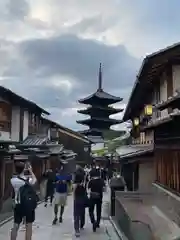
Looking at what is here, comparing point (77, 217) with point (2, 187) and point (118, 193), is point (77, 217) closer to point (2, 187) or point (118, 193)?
point (118, 193)

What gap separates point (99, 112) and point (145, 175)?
140ft

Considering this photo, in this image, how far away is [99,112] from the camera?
194 feet

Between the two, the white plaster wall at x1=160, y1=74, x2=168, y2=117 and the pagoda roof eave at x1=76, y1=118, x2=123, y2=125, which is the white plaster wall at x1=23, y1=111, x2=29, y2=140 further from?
the pagoda roof eave at x1=76, y1=118, x2=123, y2=125

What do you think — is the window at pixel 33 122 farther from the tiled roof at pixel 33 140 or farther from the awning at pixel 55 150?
the awning at pixel 55 150

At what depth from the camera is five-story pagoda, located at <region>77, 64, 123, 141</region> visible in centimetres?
5809

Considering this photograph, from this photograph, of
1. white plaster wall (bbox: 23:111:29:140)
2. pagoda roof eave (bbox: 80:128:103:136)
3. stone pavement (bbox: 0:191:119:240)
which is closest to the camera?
stone pavement (bbox: 0:191:119:240)

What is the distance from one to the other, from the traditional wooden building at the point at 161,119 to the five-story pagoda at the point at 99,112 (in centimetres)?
3551

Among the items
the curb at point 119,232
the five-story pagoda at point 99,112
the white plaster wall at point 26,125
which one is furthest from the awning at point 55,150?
the five-story pagoda at point 99,112

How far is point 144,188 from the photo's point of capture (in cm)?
1641

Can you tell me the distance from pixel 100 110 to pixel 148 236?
50378mm

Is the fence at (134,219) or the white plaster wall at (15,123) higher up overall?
the white plaster wall at (15,123)

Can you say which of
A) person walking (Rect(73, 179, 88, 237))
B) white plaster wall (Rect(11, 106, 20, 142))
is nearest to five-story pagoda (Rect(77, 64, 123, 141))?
white plaster wall (Rect(11, 106, 20, 142))

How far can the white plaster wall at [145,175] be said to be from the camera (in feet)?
52.2

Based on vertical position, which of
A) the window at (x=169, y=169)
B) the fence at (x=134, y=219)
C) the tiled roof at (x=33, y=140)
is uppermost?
the tiled roof at (x=33, y=140)
